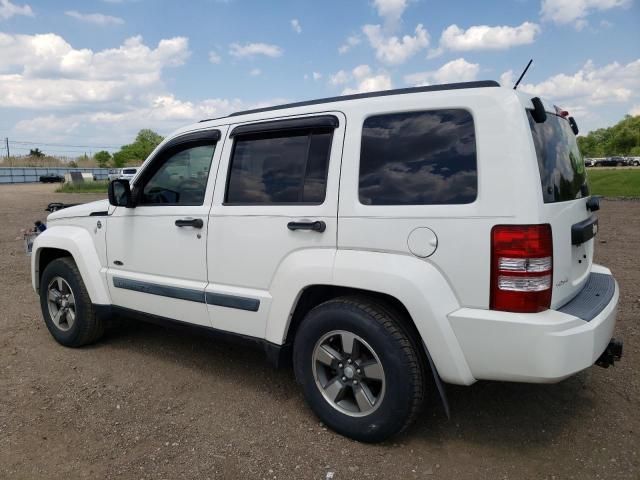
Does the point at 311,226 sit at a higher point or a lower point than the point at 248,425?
higher

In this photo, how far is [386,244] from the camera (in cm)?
284

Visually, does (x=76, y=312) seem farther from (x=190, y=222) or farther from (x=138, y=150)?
(x=138, y=150)

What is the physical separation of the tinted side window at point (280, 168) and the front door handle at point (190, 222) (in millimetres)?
250

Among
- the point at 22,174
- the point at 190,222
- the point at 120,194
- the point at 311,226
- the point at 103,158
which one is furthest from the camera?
the point at 103,158

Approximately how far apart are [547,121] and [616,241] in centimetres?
770

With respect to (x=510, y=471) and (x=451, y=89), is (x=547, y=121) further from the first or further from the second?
(x=510, y=471)

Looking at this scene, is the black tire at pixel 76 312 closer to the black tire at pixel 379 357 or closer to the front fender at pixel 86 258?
the front fender at pixel 86 258

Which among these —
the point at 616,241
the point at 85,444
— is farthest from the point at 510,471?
the point at 616,241

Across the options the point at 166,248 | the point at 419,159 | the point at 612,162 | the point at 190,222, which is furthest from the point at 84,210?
the point at 612,162

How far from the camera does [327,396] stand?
318 centimetres

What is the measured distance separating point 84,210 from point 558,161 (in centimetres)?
376

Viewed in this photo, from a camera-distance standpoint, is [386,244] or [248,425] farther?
[248,425]

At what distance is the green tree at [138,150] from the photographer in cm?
9094

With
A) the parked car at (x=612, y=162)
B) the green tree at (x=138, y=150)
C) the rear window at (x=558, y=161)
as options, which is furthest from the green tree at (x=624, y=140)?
the rear window at (x=558, y=161)
